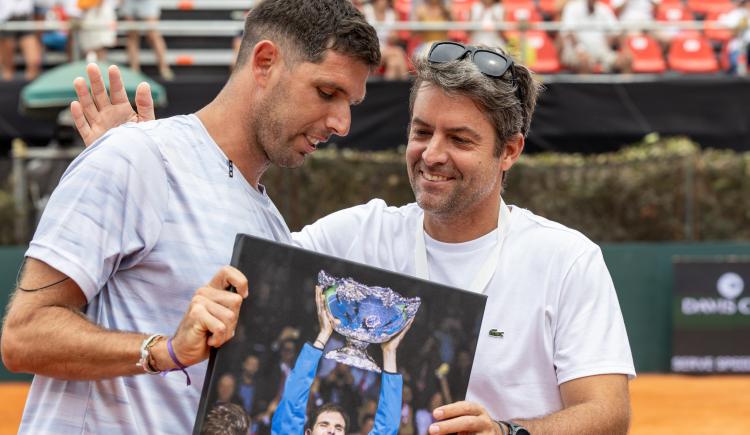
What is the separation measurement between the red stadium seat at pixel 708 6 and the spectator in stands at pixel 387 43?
447 cm

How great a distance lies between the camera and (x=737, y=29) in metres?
13.6

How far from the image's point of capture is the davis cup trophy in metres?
2.38

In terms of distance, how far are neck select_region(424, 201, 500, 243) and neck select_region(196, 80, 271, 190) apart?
538mm

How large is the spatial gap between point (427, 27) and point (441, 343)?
1069 cm

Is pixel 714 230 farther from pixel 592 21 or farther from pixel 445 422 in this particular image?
pixel 445 422

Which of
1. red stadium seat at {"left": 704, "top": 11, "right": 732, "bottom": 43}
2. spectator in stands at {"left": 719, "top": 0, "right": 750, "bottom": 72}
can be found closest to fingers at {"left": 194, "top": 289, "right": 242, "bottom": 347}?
red stadium seat at {"left": 704, "top": 11, "right": 732, "bottom": 43}

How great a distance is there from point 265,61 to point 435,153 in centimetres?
53

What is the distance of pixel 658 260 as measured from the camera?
12234 mm

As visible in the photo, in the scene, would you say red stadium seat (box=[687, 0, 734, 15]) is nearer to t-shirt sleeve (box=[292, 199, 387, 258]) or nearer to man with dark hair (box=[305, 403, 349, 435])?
t-shirt sleeve (box=[292, 199, 387, 258])

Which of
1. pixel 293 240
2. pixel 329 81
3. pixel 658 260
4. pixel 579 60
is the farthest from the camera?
pixel 579 60

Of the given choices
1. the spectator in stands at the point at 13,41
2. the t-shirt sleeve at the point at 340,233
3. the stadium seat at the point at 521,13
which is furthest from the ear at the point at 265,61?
the stadium seat at the point at 521,13

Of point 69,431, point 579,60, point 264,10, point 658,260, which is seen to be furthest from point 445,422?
point 579,60

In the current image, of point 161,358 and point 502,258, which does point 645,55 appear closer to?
point 502,258

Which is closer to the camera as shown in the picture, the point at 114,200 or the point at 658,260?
the point at 114,200
